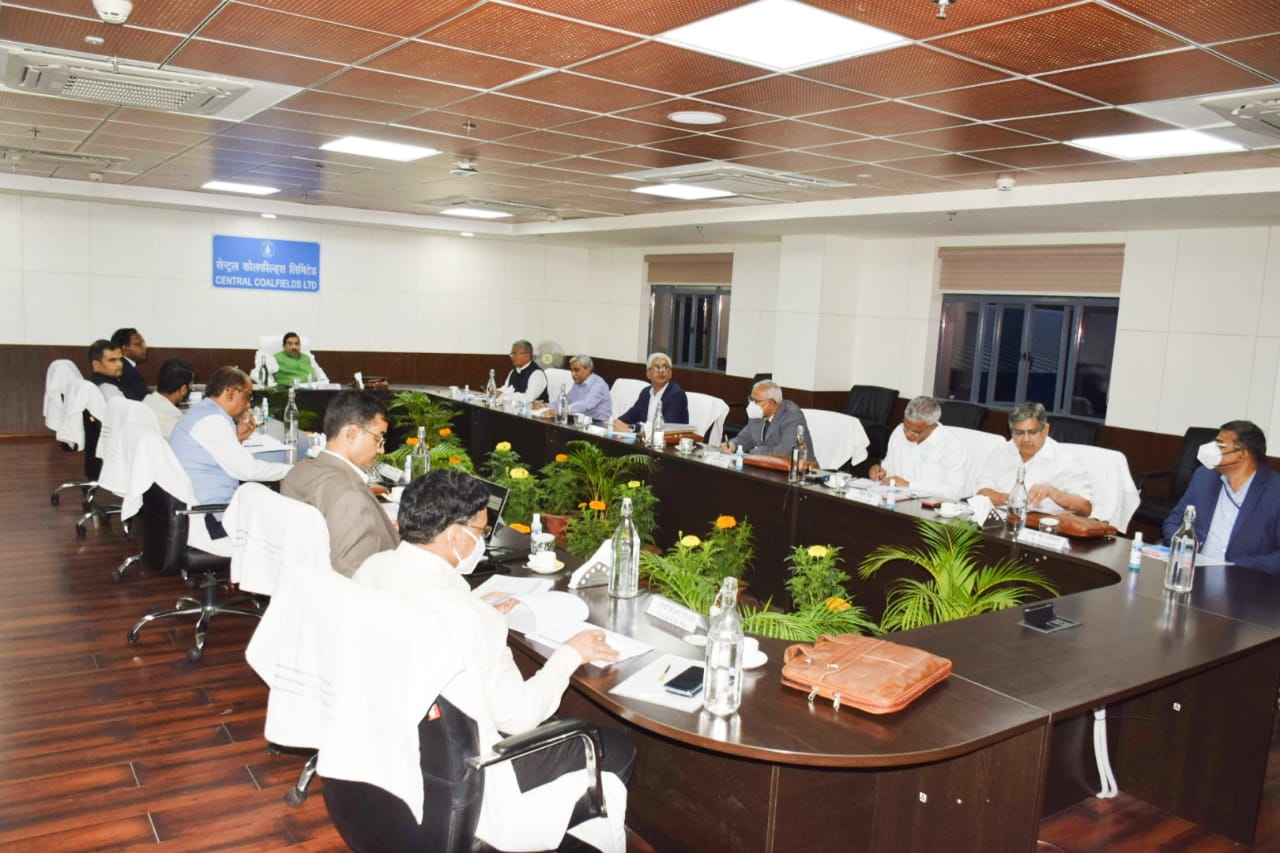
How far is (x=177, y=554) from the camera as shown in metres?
4.30

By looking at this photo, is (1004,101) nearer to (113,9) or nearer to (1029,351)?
(113,9)

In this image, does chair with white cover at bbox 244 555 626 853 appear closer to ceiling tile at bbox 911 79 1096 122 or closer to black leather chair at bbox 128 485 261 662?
black leather chair at bbox 128 485 261 662

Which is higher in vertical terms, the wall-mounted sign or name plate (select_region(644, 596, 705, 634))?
the wall-mounted sign

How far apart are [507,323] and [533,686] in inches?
455

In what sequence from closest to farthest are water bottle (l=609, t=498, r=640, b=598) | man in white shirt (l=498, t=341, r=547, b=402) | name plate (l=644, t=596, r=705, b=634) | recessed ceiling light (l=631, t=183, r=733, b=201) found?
name plate (l=644, t=596, r=705, b=634)
water bottle (l=609, t=498, r=640, b=598)
recessed ceiling light (l=631, t=183, r=733, b=201)
man in white shirt (l=498, t=341, r=547, b=402)

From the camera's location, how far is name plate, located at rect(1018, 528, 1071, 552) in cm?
376

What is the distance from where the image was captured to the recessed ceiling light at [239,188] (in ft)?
29.5

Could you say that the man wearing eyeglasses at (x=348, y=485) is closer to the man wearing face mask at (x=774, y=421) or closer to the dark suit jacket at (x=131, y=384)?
the man wearing face mask at (x=774, y=421)

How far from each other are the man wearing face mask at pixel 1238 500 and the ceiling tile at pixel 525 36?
2880 mm

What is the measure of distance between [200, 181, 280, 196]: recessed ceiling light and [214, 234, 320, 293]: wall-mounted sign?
1.56 metres

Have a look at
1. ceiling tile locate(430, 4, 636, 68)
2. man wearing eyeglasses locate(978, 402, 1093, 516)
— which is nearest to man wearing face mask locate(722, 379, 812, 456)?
man wearing eyeglasses locate(978, 402, 1093, 516)

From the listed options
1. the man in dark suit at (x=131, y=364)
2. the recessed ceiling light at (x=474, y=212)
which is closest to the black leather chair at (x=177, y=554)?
the man in dark suit at (x=131, y=364)

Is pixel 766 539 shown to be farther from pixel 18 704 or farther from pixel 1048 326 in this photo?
pixel 1048 326

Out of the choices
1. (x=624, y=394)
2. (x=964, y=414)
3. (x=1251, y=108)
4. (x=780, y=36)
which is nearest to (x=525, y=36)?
(x=780, y=36)
